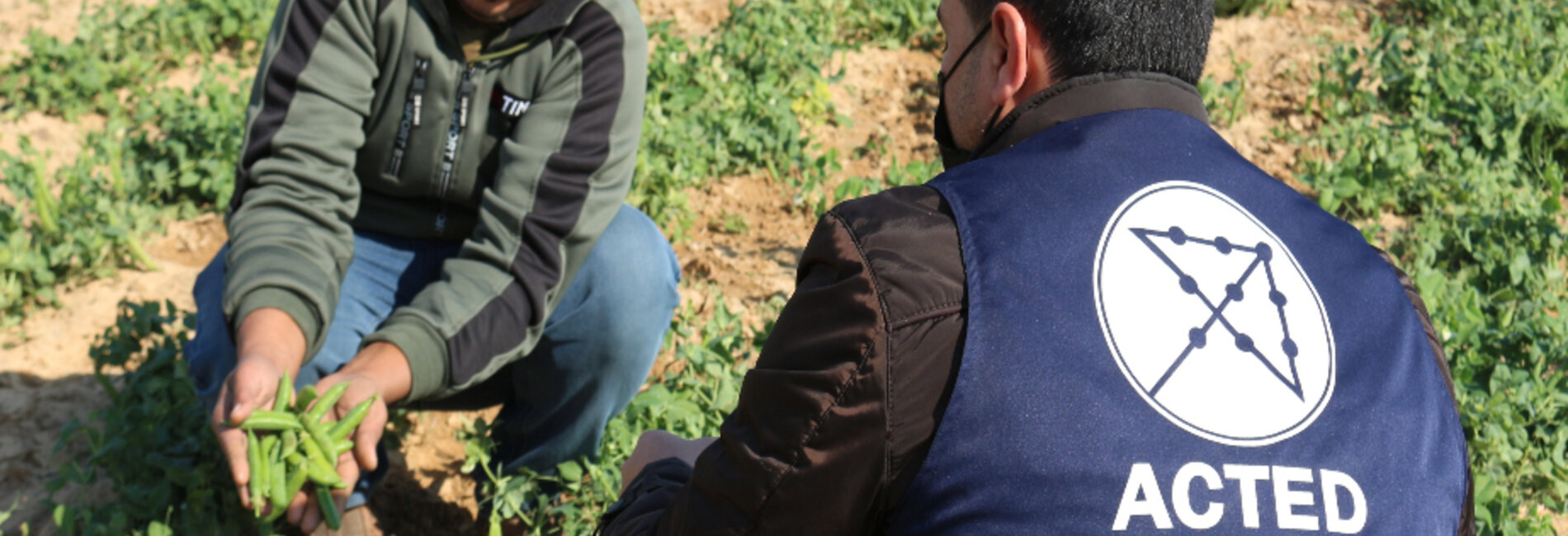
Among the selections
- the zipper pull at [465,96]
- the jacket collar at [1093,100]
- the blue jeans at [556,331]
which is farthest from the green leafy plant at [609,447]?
the jacket collar at [1093,100]

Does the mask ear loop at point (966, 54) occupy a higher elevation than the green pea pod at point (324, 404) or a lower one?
higher

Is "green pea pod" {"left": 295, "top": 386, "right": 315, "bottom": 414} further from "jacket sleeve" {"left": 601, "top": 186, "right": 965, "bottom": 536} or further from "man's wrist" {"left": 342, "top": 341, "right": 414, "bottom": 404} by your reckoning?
"jacket sleeve" {"left": 601, "top": 186, "right": 965, "bottom": 536}

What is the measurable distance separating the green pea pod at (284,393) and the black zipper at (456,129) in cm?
59

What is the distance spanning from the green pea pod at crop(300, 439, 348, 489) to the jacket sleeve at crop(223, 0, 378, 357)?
28cm

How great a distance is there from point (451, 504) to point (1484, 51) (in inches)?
159

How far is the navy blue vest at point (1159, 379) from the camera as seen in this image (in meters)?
1.29

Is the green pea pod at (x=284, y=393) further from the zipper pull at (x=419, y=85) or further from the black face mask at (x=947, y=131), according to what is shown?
the black face mask at (x=947, y=131)

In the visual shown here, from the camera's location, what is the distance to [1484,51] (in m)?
4.75

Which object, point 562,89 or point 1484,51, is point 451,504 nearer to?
point 562,89

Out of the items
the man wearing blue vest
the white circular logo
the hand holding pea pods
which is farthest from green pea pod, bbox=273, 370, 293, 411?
the white circular logo

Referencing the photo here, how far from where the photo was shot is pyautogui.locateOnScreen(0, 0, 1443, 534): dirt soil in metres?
3.07

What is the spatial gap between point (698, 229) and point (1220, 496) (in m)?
2.83

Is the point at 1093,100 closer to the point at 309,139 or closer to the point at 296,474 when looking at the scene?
the point at 296,474

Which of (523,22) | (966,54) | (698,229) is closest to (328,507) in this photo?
(523,22)
